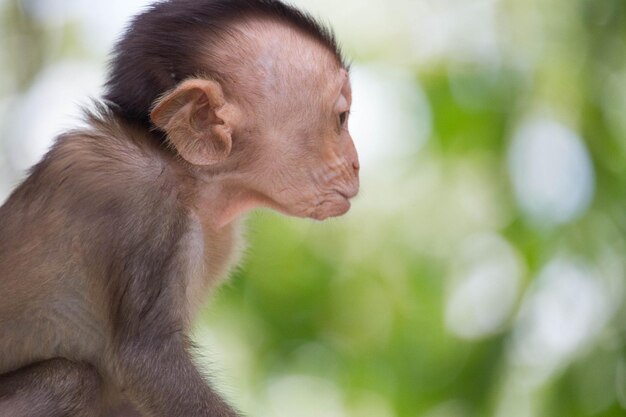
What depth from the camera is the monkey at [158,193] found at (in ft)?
11.7

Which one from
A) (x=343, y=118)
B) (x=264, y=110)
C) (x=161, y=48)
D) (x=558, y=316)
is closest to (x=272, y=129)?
(x=264, y=110)

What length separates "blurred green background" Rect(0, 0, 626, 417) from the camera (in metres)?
8.46

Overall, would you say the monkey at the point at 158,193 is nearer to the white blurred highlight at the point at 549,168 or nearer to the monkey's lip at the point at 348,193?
the monkey's lip at the point at 348,193

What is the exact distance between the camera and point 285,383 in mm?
8773

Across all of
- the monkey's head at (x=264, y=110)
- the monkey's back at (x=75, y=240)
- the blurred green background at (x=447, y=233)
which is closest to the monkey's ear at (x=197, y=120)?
the monkey's head at (x=264, y=110)

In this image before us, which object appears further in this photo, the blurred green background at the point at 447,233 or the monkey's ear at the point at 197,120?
the blurred green background at the point at 447,233

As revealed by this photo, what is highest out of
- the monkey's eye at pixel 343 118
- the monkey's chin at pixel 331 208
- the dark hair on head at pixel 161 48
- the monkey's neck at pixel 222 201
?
the dark hair on head at pixel 161 48

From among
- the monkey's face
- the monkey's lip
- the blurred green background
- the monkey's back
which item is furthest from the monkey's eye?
the blurred green background

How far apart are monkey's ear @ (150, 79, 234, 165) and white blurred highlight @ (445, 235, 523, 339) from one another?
16.8 feet

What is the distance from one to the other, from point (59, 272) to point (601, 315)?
5.47 m

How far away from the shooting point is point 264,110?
3.90m

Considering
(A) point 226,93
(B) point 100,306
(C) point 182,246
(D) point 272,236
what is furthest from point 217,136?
(D) point 272,236

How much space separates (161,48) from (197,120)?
27 cm

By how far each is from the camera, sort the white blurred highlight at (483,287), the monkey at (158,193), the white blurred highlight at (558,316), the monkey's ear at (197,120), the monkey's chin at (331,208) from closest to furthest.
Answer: the monkey at (158,193), the monkey's ear at (197,120), the monkey's chin at (331,208), the white blurred highlight at (558,316), the white blurred highlight at (483,287)
